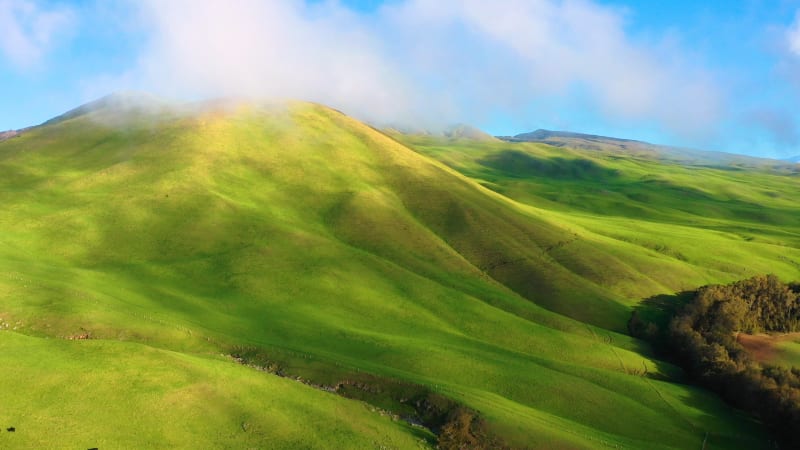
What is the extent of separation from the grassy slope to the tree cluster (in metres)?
3.54

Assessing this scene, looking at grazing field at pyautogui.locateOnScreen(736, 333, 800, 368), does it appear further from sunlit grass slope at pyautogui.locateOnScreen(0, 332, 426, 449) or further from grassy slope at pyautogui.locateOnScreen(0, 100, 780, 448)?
sunlit grass slope at pyautogui.locateOnScreen(0, 332, 426, 449)

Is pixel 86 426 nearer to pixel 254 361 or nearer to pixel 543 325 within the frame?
pixel 254 361

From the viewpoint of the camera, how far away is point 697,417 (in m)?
68.5

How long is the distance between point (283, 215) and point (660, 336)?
3119 inches

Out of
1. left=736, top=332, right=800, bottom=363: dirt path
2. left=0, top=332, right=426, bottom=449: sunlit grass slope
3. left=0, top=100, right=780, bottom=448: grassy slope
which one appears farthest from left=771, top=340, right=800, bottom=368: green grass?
left=0, top=332, right=426, bottom=449: sunlit grass slope

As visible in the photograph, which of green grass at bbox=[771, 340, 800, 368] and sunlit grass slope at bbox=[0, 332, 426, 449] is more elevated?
green grass at bbox=[771, 340, 800, 368]

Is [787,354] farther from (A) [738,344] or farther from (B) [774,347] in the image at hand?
(A) [738,344]

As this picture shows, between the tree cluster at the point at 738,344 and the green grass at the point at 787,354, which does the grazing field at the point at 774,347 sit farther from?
the tree cluster at the point at 738,344

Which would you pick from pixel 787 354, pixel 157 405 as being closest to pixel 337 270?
pixel 157 405

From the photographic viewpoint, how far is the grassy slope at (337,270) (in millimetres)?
64812

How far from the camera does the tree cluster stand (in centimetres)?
6812

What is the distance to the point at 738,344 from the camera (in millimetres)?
87812

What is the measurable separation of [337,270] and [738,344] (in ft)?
221

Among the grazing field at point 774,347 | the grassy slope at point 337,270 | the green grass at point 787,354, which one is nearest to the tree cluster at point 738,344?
the grazing field at point 774,347
